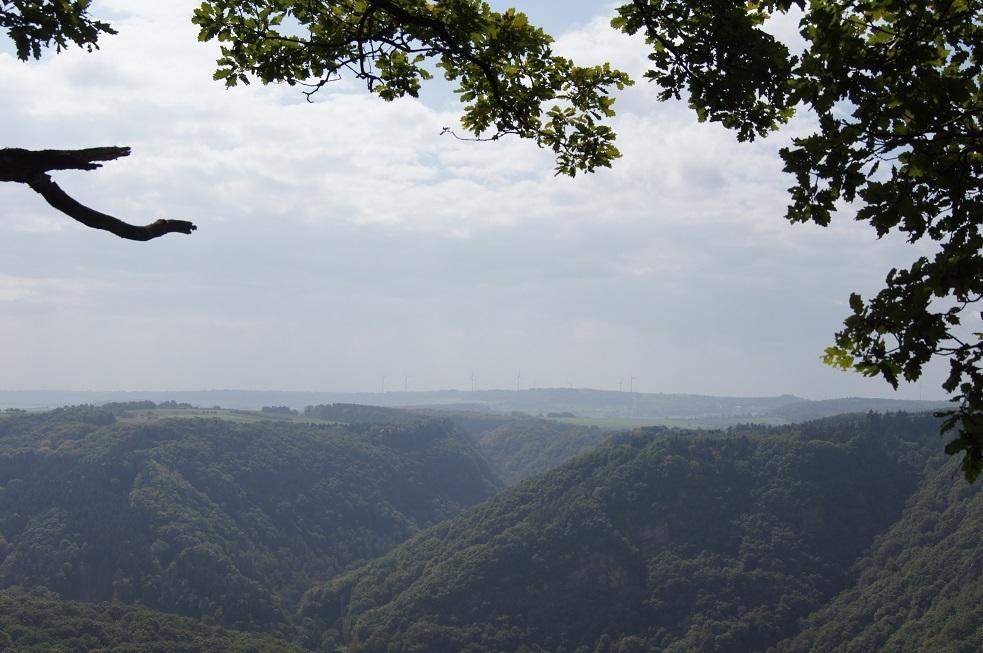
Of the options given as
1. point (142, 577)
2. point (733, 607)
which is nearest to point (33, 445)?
point (142, 577)

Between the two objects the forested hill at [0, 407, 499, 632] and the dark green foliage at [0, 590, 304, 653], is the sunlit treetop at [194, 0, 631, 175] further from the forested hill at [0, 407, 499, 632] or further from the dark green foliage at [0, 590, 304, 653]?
the forested hill at [0, 407, 499, 632]

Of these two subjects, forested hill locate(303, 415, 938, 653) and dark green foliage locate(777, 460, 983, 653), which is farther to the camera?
forested hill locate(303, 415, 938, 653)

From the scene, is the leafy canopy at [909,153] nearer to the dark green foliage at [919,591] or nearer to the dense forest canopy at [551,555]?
the dark green foliage at [919,591]

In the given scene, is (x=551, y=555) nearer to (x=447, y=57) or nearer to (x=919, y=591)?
(x=919, y=591)

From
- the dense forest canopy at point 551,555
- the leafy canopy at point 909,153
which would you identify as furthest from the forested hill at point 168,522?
the leafy canopy at point 909,153

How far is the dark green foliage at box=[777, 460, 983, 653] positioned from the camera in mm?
87500

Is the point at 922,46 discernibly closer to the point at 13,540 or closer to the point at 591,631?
the point at 591,631

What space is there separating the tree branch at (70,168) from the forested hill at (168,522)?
5188 inches

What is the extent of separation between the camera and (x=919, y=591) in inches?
3996

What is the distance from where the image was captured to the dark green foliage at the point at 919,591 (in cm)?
8750

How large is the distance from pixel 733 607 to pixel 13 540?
121202 millimetres

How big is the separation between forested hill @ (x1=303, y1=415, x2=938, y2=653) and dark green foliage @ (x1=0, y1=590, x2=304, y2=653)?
30463mm

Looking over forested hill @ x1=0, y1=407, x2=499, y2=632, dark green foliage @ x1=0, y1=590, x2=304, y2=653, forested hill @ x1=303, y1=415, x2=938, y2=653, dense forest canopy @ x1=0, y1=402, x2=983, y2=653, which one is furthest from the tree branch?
forested hill @ x1=0, y1=407, x2=499, y2=632

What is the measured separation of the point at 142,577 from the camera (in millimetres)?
136375
